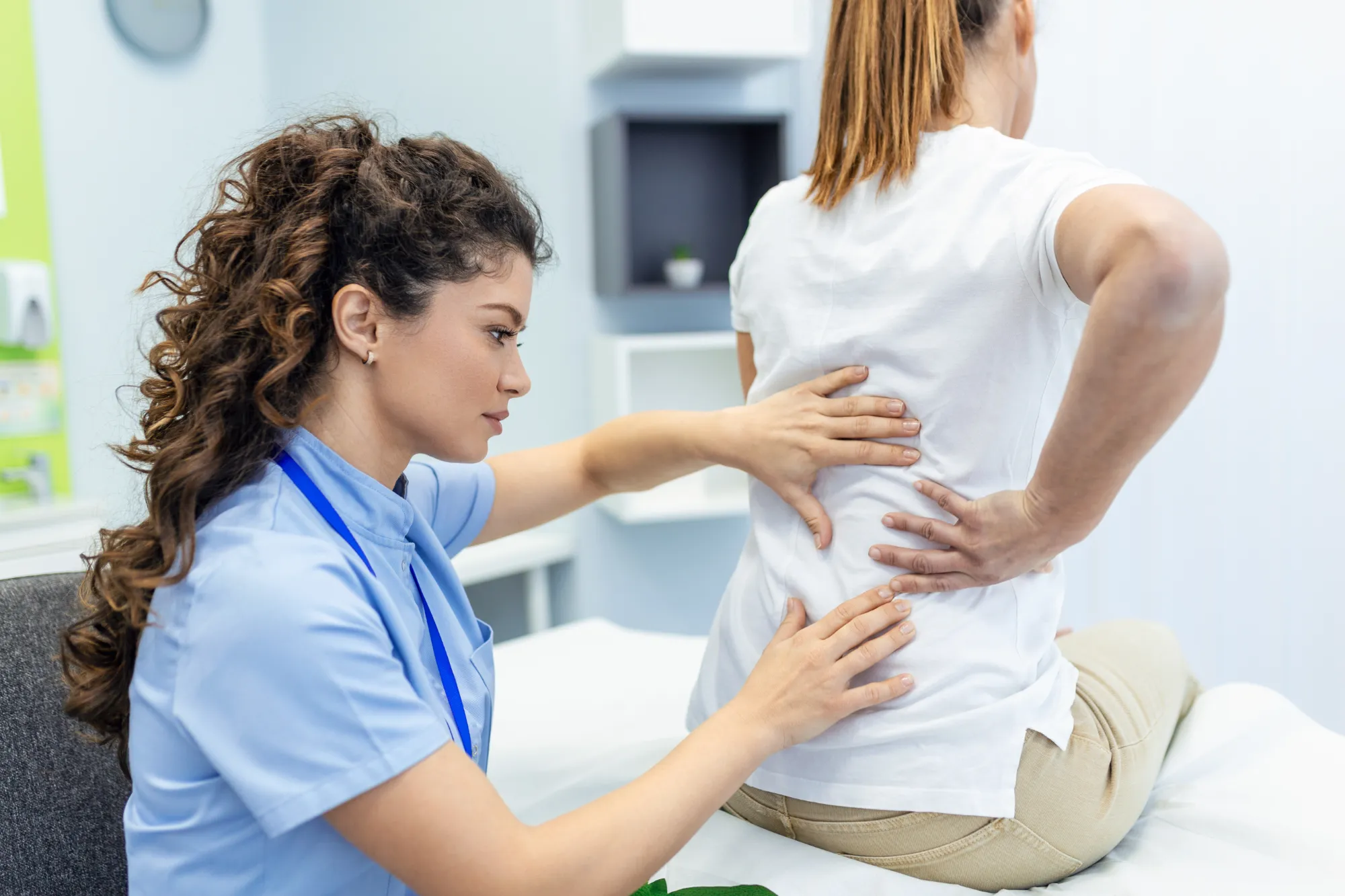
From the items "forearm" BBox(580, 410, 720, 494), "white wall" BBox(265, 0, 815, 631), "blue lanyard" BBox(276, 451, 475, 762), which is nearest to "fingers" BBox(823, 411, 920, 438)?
"forearm" BBox(580, 410, 720, 494)

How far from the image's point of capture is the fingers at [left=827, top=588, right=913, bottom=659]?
0.96 meters

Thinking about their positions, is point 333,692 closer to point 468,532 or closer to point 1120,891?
point 468,532

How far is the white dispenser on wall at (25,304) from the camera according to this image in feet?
7.48

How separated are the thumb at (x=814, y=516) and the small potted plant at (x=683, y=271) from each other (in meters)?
1.61

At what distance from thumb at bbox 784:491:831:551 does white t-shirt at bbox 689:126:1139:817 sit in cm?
1

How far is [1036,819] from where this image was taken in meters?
0.98

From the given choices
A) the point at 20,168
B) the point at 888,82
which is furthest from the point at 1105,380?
the point at 20,168

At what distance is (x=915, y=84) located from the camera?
100 cm

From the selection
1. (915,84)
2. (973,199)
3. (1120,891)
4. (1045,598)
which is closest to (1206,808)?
(1120,891)

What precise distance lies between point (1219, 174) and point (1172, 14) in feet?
0.94

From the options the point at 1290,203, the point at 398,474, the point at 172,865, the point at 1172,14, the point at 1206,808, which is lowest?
the point at 1206,808

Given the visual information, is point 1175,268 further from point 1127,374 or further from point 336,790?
point 336,790

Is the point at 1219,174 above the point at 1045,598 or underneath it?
above

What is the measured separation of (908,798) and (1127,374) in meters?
0.42
